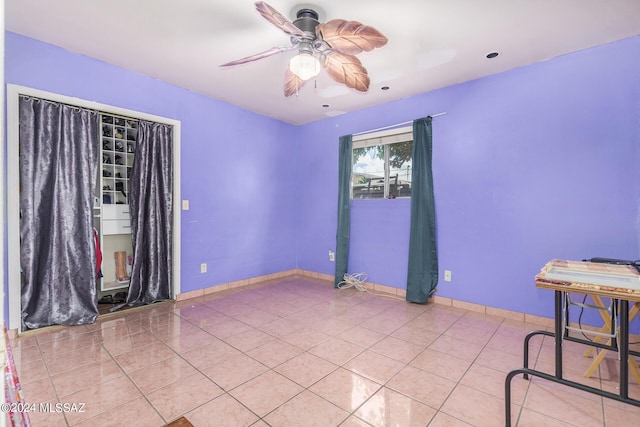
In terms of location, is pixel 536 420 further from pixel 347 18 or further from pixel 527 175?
pixel 347 18

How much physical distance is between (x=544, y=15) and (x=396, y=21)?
1050 millimetres

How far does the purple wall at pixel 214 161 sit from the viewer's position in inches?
112

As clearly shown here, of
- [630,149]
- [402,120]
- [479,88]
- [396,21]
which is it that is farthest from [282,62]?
[630,149]

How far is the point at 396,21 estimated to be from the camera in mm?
2416

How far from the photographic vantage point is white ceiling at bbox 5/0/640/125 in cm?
227

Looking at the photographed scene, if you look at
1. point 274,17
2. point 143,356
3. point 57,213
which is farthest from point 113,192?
point 274,17

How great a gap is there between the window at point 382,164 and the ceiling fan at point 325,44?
1.57 meters

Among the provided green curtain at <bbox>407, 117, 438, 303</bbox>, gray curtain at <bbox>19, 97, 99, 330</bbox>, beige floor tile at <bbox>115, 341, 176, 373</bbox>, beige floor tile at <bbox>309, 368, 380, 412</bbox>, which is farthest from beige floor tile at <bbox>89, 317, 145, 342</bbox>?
green curtain at <bbox>407, 117, 438, 303</bbox>

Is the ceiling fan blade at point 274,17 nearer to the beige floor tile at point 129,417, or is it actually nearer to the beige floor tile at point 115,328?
the beige floor tile at point 129,417

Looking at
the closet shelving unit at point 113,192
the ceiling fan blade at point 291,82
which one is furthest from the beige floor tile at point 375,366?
the closet shelving unit at point 113,192

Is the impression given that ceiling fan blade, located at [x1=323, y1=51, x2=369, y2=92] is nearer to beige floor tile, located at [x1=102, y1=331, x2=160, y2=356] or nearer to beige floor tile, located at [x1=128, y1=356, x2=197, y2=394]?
beige floor tile, located at [x1=128, y1=356, x2=197, y2=394]

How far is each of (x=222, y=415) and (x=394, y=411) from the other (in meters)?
0.97

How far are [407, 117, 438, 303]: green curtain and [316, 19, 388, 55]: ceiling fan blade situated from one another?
5.77 ft

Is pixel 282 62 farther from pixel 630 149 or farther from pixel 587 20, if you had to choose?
→ pixel 630 149
